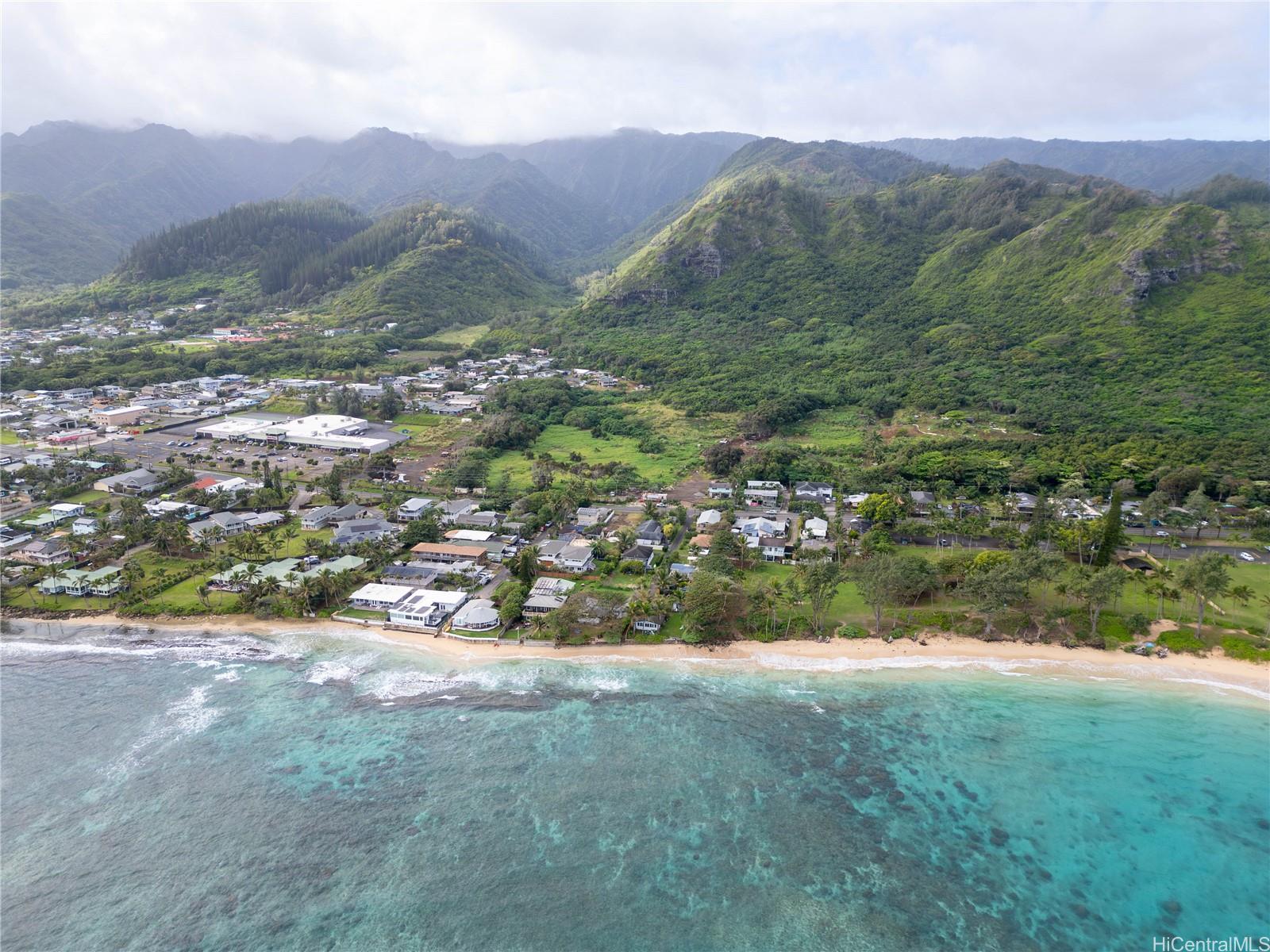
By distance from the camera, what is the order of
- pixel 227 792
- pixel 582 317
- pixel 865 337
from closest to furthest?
pixel 227 792
pixel 865 337
pixel 582 317

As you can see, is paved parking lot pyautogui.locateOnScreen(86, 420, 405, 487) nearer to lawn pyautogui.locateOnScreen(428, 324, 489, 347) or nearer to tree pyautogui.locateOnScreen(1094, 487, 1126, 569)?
lawn pyautogui.locateOnScreen(428, 324, 489, 347)

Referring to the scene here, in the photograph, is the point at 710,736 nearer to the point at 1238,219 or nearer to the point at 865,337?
the point at 865,337

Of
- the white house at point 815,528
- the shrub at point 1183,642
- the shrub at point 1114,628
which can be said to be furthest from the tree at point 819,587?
the shrub at point 1183,642

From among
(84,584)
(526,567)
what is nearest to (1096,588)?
(526,567)

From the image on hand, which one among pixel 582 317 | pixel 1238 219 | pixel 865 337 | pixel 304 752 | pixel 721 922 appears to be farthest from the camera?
pixel 582 317

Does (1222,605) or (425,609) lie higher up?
(425,609)

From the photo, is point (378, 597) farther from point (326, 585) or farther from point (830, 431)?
point (830, 431)

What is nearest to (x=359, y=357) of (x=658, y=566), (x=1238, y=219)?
(x=658, y=566)
